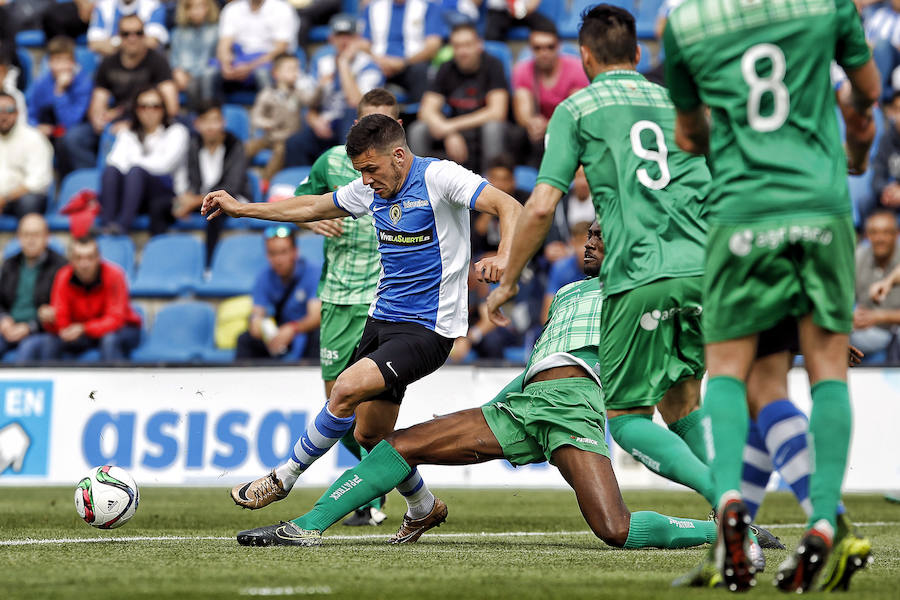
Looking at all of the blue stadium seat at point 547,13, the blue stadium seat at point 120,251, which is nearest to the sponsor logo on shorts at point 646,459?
the blue stadium seat at point 120,251

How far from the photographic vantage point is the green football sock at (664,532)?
6.27 m

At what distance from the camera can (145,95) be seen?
1531 centimetres

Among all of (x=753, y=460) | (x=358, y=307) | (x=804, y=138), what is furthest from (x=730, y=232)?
(x=358, y=307)

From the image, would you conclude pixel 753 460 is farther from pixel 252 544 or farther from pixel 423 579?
pixel 252 544

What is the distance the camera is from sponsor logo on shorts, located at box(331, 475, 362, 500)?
6.35 metres

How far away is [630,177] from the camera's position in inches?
218

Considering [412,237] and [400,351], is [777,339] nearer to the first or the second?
[400,351]

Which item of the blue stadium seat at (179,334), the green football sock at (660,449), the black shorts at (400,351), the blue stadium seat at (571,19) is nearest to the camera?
the green football sock at (660,449)

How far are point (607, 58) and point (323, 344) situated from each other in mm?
3408

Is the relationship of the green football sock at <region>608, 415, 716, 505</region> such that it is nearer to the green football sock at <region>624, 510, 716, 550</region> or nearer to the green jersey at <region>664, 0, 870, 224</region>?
the green football sock at <region>624, 510, 716, 550</region>

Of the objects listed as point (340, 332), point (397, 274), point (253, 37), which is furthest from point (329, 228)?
point (253, 37)

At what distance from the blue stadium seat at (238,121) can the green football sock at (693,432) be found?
11181 millimetres

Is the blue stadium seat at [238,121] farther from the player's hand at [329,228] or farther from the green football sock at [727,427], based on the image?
the green football sock at [727,427]

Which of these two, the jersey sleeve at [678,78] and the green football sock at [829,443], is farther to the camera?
the jersey sleeve at [678,78]
